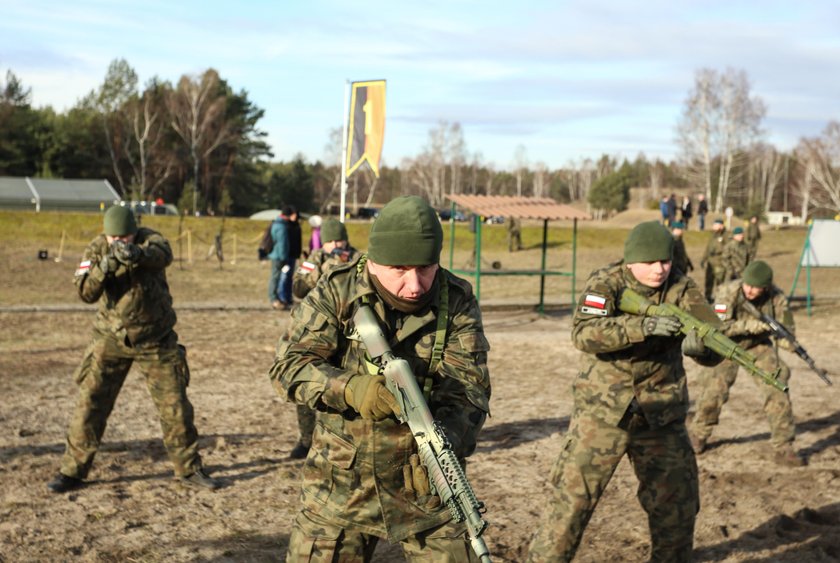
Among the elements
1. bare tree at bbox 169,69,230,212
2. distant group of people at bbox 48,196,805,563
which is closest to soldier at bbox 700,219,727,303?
distant group of people at bbox 48,196,805,563

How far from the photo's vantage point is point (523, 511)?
6.53 meters

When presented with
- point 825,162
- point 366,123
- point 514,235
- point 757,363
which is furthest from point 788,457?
point 825,162

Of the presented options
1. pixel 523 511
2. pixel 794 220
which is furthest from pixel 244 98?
pixel 523 511

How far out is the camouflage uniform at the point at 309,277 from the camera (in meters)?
7.49

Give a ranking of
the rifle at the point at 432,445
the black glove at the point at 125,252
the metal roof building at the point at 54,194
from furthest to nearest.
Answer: the metal roof building at the point at 54,194 → the black glove at the point at 125,252 → the rifle at the point at 432,445

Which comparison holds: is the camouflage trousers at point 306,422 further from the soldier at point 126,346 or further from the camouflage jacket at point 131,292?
the camouflage jacket at point 131,292

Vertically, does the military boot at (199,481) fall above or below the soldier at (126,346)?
below

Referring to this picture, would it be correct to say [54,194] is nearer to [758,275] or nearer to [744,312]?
[744,312]

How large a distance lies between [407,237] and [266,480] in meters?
4.43

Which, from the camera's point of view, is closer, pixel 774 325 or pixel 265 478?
pixel 265 478

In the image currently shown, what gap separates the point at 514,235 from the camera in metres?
38.9

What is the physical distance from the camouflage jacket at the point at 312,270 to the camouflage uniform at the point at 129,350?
167 centimetres

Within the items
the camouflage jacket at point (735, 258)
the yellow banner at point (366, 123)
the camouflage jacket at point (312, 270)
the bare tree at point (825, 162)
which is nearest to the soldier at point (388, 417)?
the camouflage jacket at point (312, 270)

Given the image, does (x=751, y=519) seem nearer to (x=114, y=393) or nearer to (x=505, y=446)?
(x=505, y=446)
